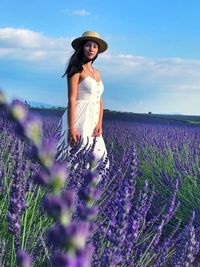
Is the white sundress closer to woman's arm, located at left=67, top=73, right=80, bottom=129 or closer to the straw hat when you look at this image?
woman's arm, located at left=67, top=73, right=80, bottom=129

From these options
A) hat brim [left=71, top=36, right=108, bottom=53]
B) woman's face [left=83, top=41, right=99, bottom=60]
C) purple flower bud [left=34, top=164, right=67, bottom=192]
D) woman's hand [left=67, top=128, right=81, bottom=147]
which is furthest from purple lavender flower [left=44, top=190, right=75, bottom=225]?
hat brim [left=71, top=36, right=108, bottom=53]

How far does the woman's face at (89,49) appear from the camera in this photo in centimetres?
409

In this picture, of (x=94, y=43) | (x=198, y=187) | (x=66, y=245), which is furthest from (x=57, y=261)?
(x=94, y=43)

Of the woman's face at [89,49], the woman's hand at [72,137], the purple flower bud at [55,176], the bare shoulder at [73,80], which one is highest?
the woman's face at [89,49]

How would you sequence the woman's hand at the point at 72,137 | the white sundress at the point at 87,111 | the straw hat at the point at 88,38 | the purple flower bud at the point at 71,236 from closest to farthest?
the purple flower bud at the point at 71,236 → the woman's hand at the point at 72,137 → the white sundress at the point at 87,111 → the straw hat at the point at 88,38

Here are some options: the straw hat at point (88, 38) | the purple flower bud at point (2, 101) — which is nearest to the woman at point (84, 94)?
the straw hat at point (88, 38)

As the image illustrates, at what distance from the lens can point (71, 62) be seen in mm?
4055

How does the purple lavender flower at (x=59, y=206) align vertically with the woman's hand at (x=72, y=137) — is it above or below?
above

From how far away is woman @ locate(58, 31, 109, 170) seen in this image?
12.9 ft

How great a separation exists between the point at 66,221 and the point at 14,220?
39.2 inches

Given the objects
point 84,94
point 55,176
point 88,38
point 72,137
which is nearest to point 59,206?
point 55,176

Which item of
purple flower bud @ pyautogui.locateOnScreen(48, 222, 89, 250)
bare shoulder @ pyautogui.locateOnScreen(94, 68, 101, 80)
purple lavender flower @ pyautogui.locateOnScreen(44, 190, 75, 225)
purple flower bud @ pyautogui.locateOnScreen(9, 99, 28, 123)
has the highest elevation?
bare shoulder @ pyautogui.locateOnScreen(94, 68, 101, 80)

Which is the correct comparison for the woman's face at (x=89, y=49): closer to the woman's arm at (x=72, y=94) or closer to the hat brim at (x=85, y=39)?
the hat brim at (x=85, y=39)

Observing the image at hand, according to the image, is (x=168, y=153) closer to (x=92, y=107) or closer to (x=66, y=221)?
(x=92, y=107)
